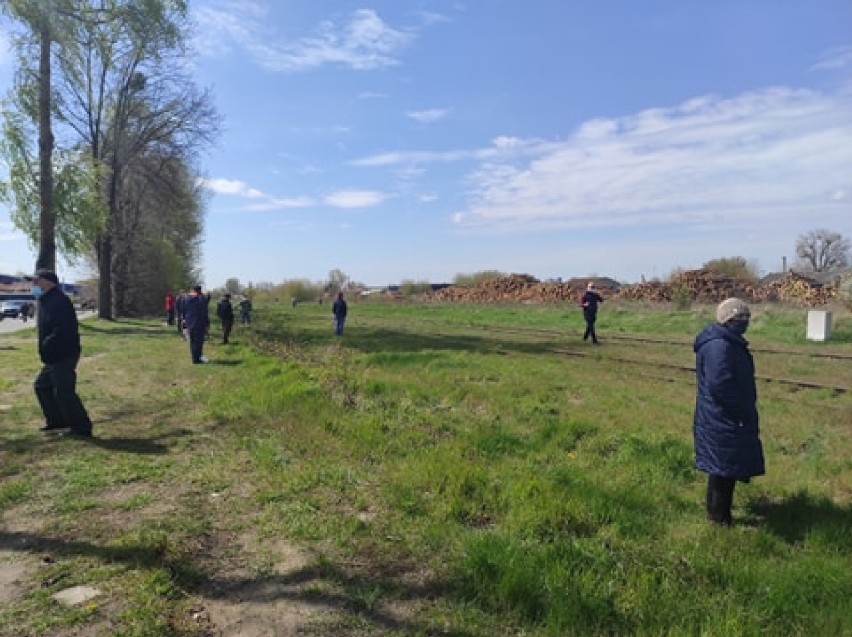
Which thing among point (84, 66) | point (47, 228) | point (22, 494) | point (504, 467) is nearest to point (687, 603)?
point (504, 467)

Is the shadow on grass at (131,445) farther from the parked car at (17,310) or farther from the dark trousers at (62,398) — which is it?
the parked car at (17,310)

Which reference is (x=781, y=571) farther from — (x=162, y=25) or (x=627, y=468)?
(x=162, y=25)

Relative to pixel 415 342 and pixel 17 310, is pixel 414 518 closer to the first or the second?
pixel 415 342

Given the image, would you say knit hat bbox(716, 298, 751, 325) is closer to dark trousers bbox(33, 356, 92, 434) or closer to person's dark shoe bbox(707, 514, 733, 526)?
person's dark shoe bbox(707, 514, 733, 526)

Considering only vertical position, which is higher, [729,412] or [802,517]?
[729,412]

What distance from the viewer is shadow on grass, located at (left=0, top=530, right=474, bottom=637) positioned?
3664 mm

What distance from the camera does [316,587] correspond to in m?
3.99

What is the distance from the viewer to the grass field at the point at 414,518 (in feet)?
12.1

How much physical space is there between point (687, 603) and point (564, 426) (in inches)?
174

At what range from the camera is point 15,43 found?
21438mm

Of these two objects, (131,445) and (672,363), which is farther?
(672,363)

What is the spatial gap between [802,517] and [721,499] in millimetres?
723

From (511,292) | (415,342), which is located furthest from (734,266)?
(415,342)

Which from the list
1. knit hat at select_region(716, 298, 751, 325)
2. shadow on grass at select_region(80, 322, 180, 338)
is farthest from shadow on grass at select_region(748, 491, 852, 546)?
shadow on grass at select_region(80, 322, 180, 338)
